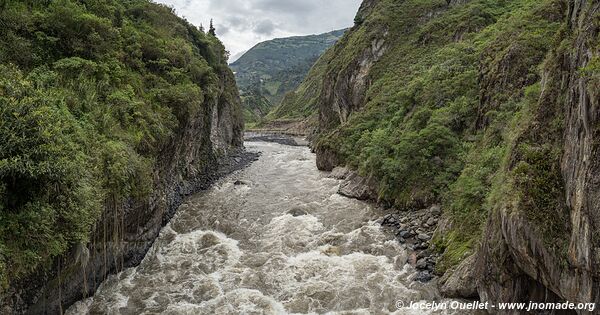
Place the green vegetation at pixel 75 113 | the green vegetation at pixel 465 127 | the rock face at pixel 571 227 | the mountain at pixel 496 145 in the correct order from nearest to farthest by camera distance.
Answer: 1. the rock face at pixel 571 227
2. the mountain at pixel 496 145
3. the green vegetation at pixel 75 113
4. the green vegetation at pixel 465 127

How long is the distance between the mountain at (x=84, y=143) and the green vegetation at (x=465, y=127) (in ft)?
46.4

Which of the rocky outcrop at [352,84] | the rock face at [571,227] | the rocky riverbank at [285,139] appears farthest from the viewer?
the rocky riverbank at [285,139]

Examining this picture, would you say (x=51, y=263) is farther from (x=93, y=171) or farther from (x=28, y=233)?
(x=93, y=171)

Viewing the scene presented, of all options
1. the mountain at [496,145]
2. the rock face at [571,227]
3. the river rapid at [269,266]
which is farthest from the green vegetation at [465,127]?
the river rapid at [269,266]

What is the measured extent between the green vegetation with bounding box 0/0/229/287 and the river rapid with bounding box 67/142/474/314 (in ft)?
12.4

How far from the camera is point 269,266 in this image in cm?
1833

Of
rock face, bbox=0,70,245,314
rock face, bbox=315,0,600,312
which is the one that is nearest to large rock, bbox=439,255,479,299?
rock face, bbox=315,0,600,312

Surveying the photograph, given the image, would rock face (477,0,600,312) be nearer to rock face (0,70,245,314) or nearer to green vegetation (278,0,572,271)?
green vegetation (278,0,572,271)

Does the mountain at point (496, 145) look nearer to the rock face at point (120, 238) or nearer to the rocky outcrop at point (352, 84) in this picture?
the rocky outcrop at point (352, 84)

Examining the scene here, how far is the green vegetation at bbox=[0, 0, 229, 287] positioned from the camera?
10.8 metres

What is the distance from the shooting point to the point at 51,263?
11969 mm

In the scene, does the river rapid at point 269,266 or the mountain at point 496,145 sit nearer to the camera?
the mountain at point 496,145

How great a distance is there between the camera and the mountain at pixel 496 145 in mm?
9555

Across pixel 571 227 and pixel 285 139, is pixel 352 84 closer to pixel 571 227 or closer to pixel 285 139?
pixel 285 139
